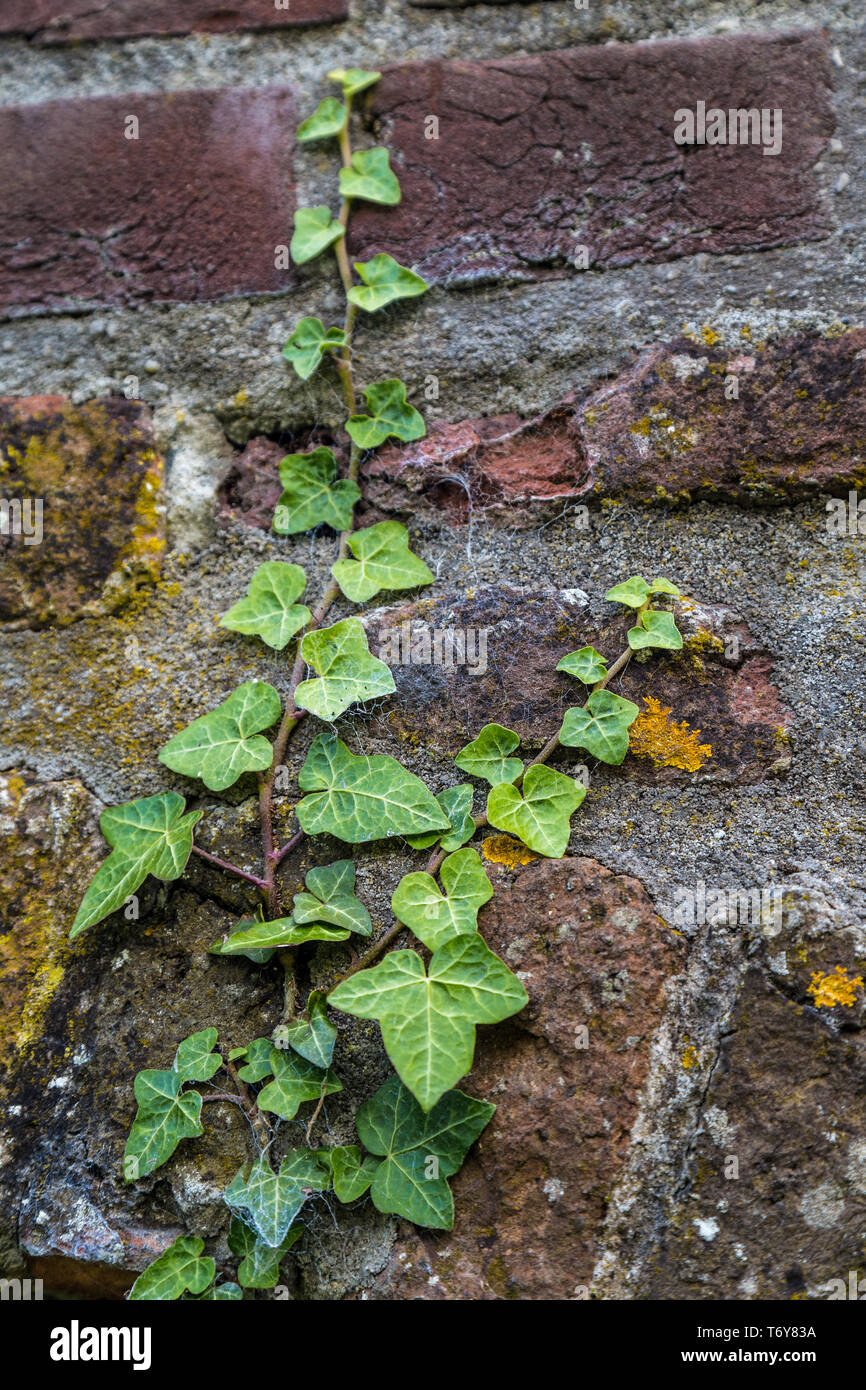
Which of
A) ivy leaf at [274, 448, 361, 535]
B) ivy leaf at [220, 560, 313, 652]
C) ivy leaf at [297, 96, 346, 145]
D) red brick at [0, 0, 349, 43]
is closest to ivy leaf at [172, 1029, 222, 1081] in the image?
ivy leaf at [220, 560, 313, 652]

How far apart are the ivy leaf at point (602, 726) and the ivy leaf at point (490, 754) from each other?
Result: 44 mm

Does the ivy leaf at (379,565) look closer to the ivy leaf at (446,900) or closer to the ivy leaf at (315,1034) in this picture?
the ivy leaf at (446,900)

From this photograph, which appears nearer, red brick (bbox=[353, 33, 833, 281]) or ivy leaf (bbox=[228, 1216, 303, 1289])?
ivy leaf (bbox=[228, 1216, 303, 1289])

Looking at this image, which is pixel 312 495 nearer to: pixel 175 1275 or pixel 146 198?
pixel 146 198

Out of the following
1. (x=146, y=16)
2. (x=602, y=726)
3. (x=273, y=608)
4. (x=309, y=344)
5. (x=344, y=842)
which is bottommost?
(x=344, y=842)

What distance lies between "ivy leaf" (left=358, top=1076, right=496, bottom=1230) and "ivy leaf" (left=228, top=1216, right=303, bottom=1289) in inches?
2.9

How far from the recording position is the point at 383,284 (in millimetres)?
823

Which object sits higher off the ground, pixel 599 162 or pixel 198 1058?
pixel 599 162

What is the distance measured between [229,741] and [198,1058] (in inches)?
10.3

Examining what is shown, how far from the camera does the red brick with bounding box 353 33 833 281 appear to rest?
790 millimetres

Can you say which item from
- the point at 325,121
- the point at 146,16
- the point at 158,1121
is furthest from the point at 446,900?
the point at 146,16

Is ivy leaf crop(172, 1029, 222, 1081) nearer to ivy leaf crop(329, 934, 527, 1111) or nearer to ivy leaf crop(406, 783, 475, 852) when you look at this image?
ivy leaf crop(329, 934, 527, 1111)
